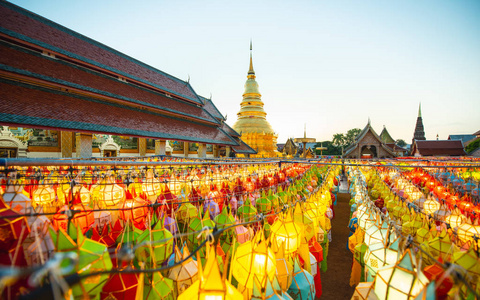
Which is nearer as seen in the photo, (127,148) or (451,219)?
(451,219)

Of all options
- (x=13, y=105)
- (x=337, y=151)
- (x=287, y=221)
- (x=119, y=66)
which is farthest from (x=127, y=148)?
(x=337, y=151)

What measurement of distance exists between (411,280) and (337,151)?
5578 cm

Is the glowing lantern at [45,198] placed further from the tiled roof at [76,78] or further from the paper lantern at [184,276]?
the tiled roof at [76,78]

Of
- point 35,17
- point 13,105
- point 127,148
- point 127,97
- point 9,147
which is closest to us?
point 13,105

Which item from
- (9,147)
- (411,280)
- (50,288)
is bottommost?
(411,280)

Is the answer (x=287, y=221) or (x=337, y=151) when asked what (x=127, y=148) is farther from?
(x=337, y=151)

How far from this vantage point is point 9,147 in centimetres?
1085

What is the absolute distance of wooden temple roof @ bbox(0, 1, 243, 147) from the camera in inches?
373

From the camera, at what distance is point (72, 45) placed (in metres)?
13.4

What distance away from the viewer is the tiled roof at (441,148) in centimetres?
2844

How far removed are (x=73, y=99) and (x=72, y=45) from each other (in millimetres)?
4700

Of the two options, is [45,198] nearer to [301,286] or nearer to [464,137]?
[301,286]

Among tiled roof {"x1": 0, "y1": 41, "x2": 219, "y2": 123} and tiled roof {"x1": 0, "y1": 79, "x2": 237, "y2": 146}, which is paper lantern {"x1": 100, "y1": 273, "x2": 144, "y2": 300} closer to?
tiled roof {"x1": 0, "y1": 79, "x2": 237, "y2": 146}

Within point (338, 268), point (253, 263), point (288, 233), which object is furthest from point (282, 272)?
point (338, 268)
